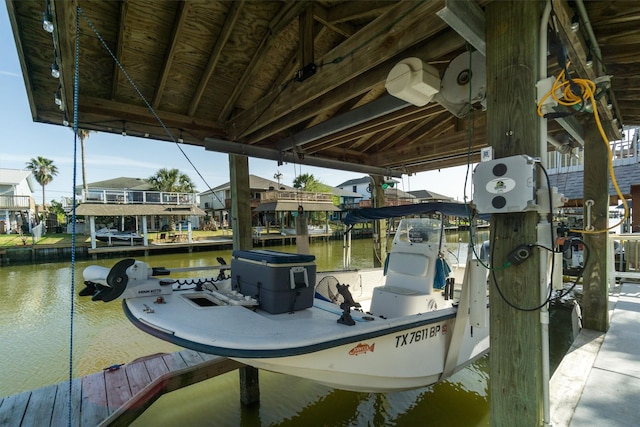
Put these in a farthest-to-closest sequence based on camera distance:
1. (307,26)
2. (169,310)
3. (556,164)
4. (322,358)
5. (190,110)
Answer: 1. (556,164)
2. (190,110)
3. (307,26)
4. (169,310)
5. (322,358)

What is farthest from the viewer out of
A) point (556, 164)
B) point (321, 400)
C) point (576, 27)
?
point (556, 164)

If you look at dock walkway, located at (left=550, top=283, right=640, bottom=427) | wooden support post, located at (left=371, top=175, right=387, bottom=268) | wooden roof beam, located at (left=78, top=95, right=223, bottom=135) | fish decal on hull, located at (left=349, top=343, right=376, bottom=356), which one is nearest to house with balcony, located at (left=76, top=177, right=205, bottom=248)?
wooden support post, located at (left=371, top=175, right=387, bottom=268)

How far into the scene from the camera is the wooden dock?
105 inches

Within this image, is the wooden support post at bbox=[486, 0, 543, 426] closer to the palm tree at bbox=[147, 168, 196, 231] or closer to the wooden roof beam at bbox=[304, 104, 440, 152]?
the wooden roof beam at bbox=[304, 104, 440, 152]

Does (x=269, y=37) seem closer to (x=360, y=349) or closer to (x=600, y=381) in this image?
(x=360, y=349)

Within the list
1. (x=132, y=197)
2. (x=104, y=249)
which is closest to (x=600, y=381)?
(x=104, y=249)

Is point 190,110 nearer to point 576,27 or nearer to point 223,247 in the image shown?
point 576,27

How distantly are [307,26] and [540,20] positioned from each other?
1.85m

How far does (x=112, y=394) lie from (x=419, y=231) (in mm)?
4013

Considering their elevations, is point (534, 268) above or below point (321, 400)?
above

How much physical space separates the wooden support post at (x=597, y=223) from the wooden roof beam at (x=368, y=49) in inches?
124

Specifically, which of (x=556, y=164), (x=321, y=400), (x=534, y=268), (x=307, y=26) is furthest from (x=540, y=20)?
(x=556, y=164)

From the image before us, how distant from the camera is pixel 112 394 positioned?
3.03 m

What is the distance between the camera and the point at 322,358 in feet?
7.09
